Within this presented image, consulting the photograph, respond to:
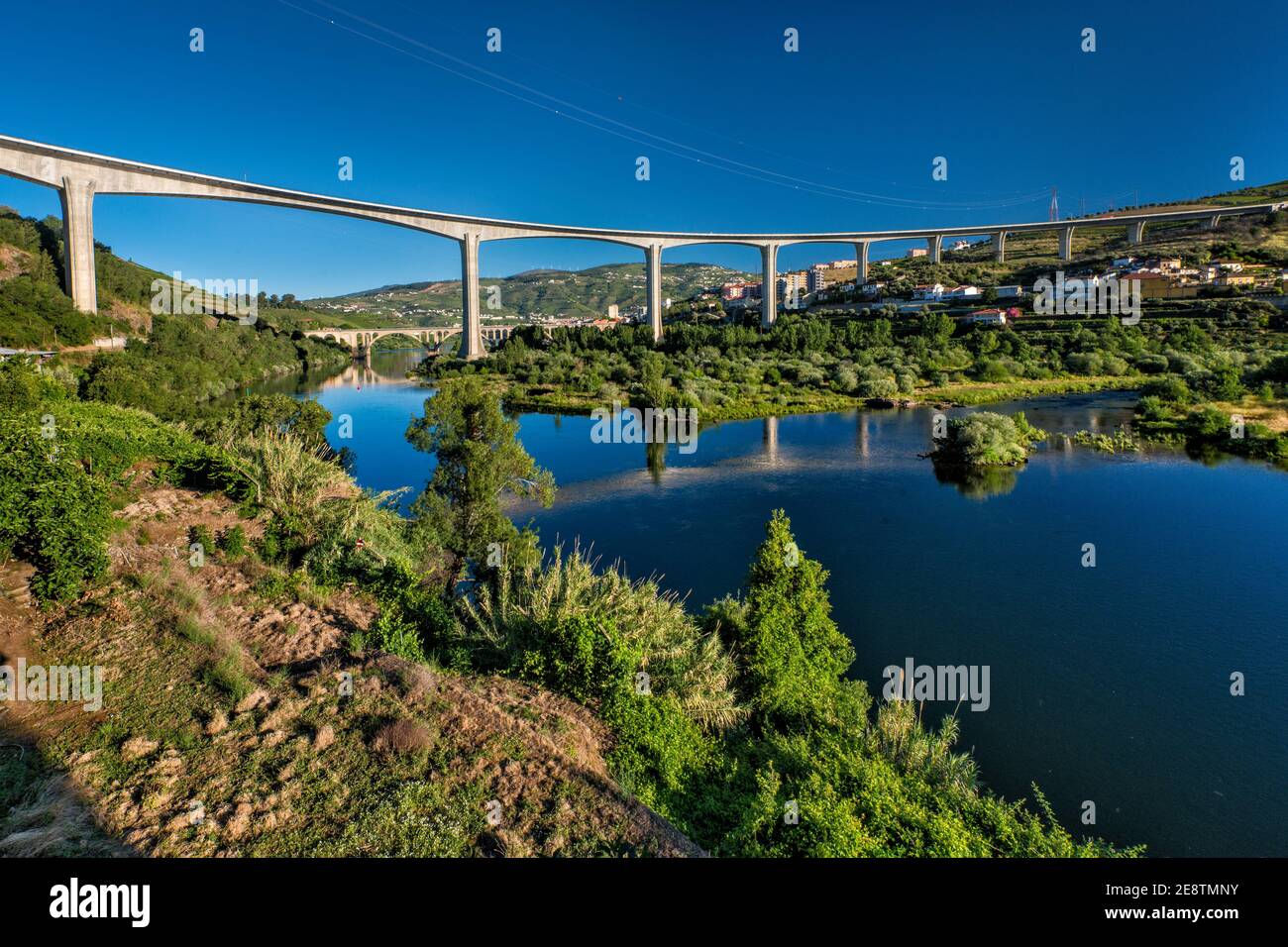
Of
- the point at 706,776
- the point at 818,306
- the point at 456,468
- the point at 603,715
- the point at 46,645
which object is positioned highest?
the point at 818,306

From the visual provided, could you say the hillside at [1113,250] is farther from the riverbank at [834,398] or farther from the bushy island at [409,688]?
the bushy island at [409,688]

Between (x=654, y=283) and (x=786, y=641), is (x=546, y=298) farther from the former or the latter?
(x=786, y=641)

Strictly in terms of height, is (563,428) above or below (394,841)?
above

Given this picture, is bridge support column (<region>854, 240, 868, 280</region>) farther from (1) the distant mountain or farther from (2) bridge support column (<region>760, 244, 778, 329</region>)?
(1) the distant mountain

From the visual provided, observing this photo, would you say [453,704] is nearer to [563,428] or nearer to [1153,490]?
[1153,490]

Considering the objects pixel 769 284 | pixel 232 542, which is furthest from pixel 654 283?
pixel 232 542

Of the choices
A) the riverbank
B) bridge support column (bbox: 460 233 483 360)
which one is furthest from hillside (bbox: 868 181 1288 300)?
bridge support column (bbox: 460 233 483 360)

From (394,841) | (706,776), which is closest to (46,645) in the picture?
(394,841)
